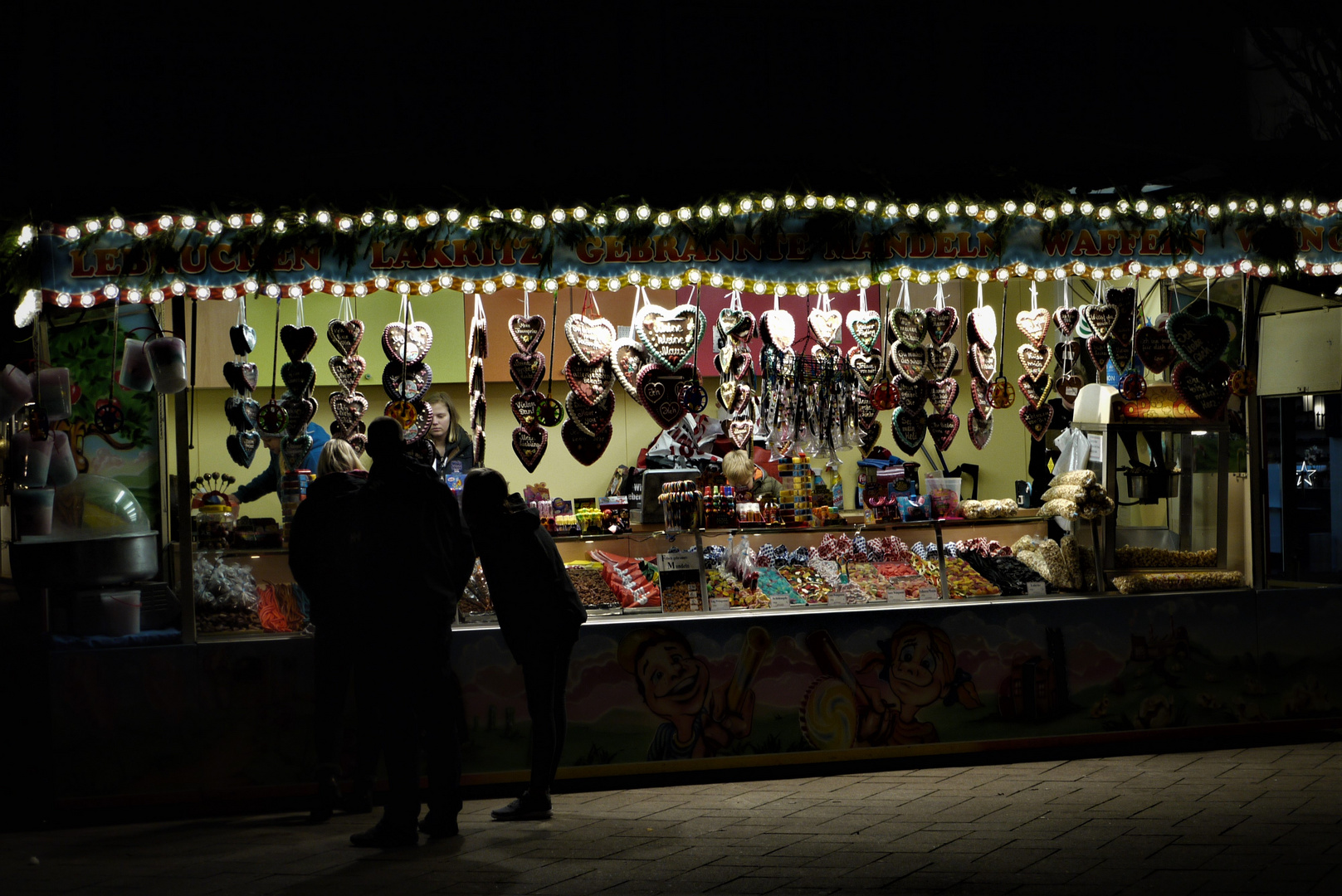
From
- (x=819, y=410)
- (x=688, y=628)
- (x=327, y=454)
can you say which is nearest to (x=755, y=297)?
(x=819, y=410)

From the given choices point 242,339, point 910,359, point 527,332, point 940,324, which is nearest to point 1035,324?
point 940,324

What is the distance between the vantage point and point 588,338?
6.24 metres

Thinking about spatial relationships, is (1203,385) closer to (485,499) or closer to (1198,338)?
(1198,338)

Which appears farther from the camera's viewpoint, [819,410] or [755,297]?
[755,297]

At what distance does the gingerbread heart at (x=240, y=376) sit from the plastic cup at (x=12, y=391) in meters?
0.96

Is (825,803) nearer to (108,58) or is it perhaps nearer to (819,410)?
(819,410)

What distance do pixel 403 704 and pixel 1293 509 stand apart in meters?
7.35

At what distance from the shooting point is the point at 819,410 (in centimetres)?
663

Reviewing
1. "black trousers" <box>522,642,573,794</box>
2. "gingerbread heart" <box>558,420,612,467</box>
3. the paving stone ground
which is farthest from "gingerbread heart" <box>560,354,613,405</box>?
the paving stone ground

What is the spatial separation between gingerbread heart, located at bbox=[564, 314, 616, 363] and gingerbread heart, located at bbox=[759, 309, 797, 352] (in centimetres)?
92

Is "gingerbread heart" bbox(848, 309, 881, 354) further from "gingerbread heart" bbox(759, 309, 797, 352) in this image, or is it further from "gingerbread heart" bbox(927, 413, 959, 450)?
"gingerbread heart" bbox(927, 413, 959, 450)

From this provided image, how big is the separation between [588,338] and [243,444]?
6.33 ft

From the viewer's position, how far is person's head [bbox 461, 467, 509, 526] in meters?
5.13

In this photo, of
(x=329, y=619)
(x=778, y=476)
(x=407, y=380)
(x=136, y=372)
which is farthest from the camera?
(x=778, y=476)
